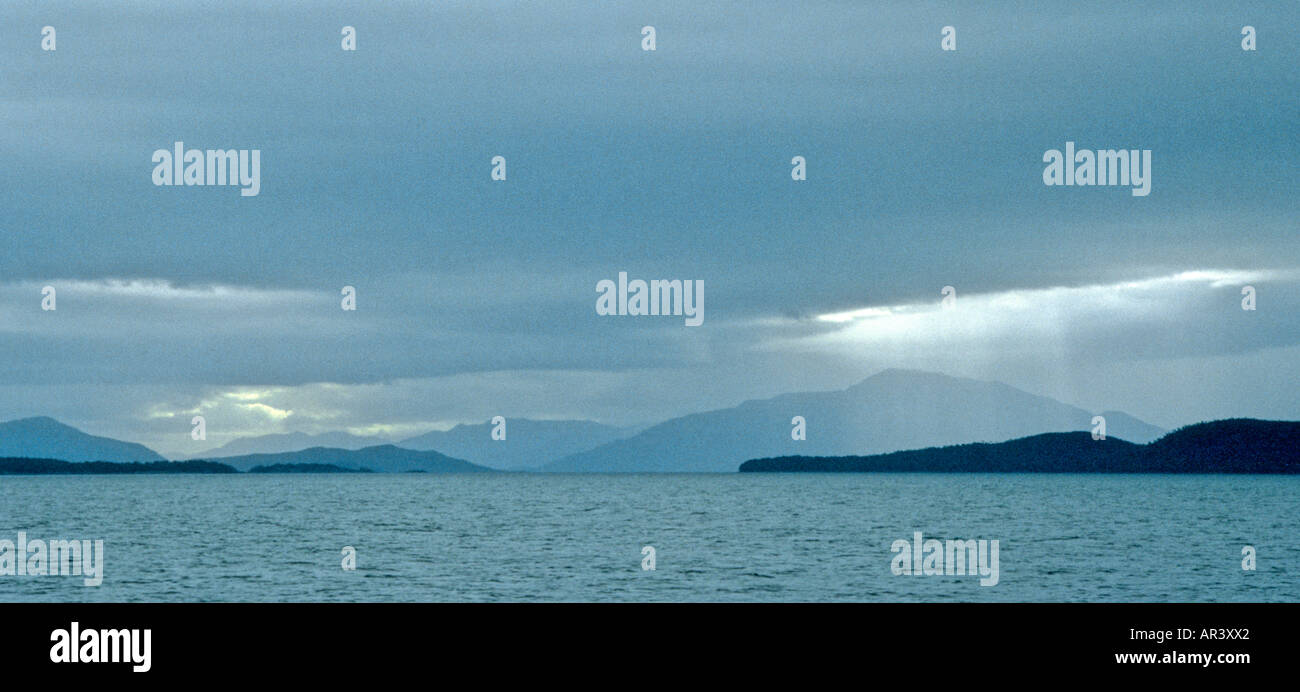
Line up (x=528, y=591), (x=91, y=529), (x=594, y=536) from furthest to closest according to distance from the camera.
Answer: (x=91, y=529)
(x=594, y=536)
(x=528, y=591)
